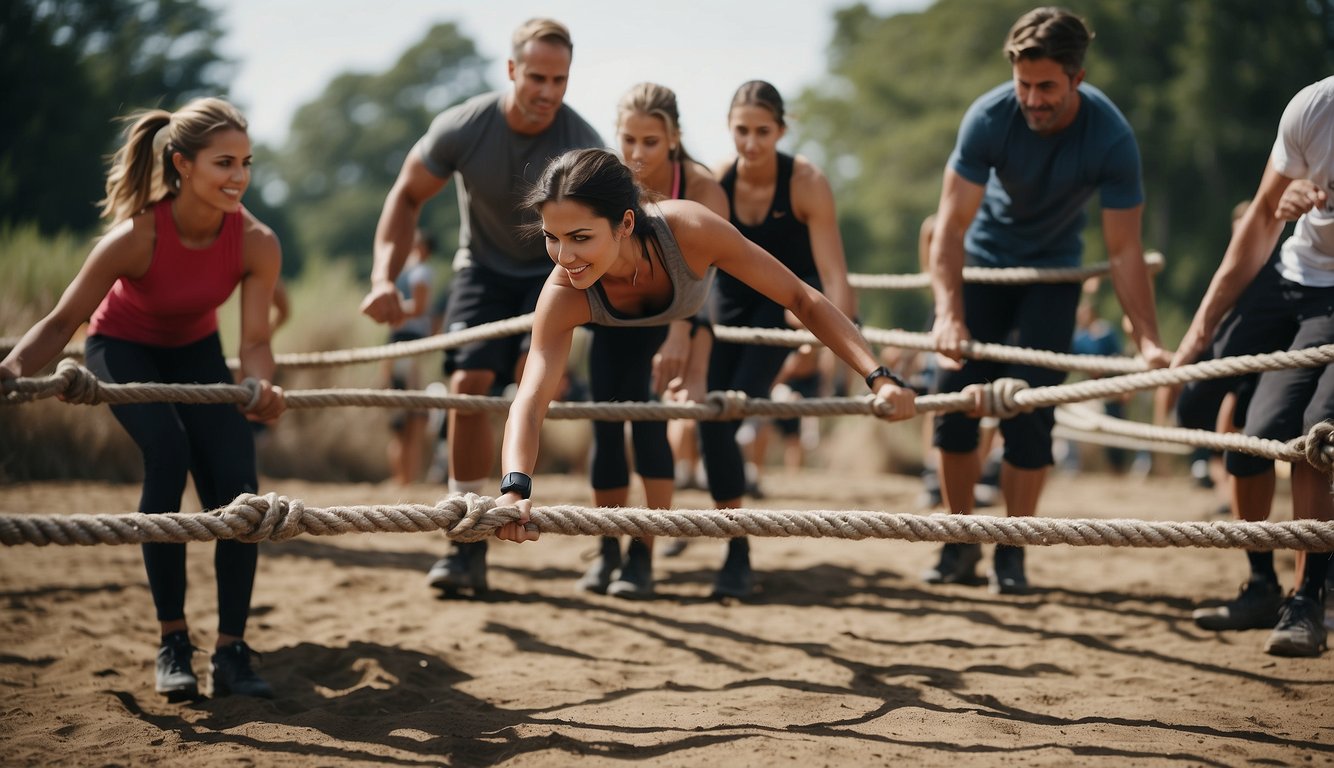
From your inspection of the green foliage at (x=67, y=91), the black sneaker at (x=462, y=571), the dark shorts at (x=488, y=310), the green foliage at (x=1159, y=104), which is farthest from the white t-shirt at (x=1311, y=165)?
the green foliage at (x=67, y=91)

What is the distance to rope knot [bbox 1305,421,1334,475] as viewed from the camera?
10.0 feet

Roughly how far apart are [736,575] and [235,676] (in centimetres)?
186

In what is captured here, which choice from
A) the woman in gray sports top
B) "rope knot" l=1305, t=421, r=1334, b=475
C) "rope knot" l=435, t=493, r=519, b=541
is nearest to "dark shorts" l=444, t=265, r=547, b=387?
the woman in gray sports top

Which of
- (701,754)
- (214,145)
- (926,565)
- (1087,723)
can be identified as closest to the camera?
(701,754)

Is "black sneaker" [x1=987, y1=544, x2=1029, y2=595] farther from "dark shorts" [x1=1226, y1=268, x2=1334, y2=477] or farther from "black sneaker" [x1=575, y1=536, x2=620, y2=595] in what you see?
"black sneaker" [x1=575, y1=536, x2=620, y2=595]

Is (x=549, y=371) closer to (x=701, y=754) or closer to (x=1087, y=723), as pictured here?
(x=701, y=754)

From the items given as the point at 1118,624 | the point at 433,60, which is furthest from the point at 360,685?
the point at 433,60

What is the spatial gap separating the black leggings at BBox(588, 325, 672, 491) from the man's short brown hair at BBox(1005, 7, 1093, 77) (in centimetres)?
145

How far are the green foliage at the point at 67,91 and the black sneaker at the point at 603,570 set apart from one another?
44.2 feet

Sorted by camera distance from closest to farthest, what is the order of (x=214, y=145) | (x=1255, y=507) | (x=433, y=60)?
(x=214, y=145) → (x=1255, y=507) → (x=433, y=60)

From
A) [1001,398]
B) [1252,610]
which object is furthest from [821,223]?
[1252,610]

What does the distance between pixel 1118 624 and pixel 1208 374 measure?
3.40ft

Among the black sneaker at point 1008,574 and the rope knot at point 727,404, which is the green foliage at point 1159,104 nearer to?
the black sneaker at point 1008,574

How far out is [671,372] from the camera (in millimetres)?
4031
